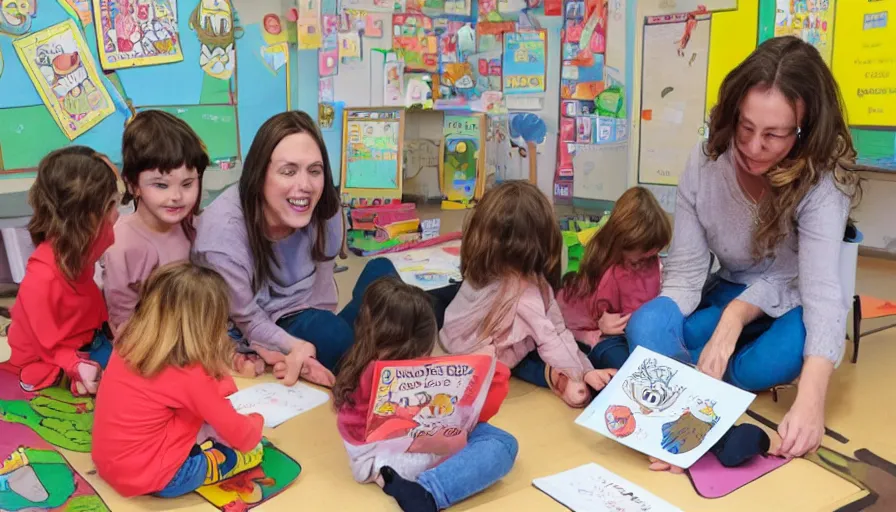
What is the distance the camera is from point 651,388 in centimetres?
184

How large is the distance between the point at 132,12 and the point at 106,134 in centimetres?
53

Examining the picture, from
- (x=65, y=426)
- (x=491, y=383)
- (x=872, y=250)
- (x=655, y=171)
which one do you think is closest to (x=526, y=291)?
(x=491, y=383)

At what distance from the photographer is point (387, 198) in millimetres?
4055

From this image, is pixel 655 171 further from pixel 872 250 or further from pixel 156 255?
pixel 156 255

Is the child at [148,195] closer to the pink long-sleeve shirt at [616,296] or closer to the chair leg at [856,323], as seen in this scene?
Result: the pink long-sleeve shirt at [616,296]

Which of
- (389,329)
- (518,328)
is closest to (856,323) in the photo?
(518,328)

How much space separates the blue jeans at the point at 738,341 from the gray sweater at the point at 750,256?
42mm

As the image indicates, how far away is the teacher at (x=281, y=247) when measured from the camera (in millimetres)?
2117

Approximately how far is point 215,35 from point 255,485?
2.49 metres

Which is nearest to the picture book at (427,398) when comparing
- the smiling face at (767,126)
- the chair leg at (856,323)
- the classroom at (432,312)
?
the classroom at (432,312)

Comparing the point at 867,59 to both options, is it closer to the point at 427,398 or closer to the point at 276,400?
the point at 427,398

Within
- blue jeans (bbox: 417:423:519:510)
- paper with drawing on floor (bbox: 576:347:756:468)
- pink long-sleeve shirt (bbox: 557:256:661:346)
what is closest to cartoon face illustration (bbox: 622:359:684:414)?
paper with drawing on floor (bbox: 576:347:756:468)

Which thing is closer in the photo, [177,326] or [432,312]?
[177,326]

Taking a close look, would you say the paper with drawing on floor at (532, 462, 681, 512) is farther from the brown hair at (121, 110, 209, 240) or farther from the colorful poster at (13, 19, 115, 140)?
the colorful poster at (13, 19, 115, 140)
